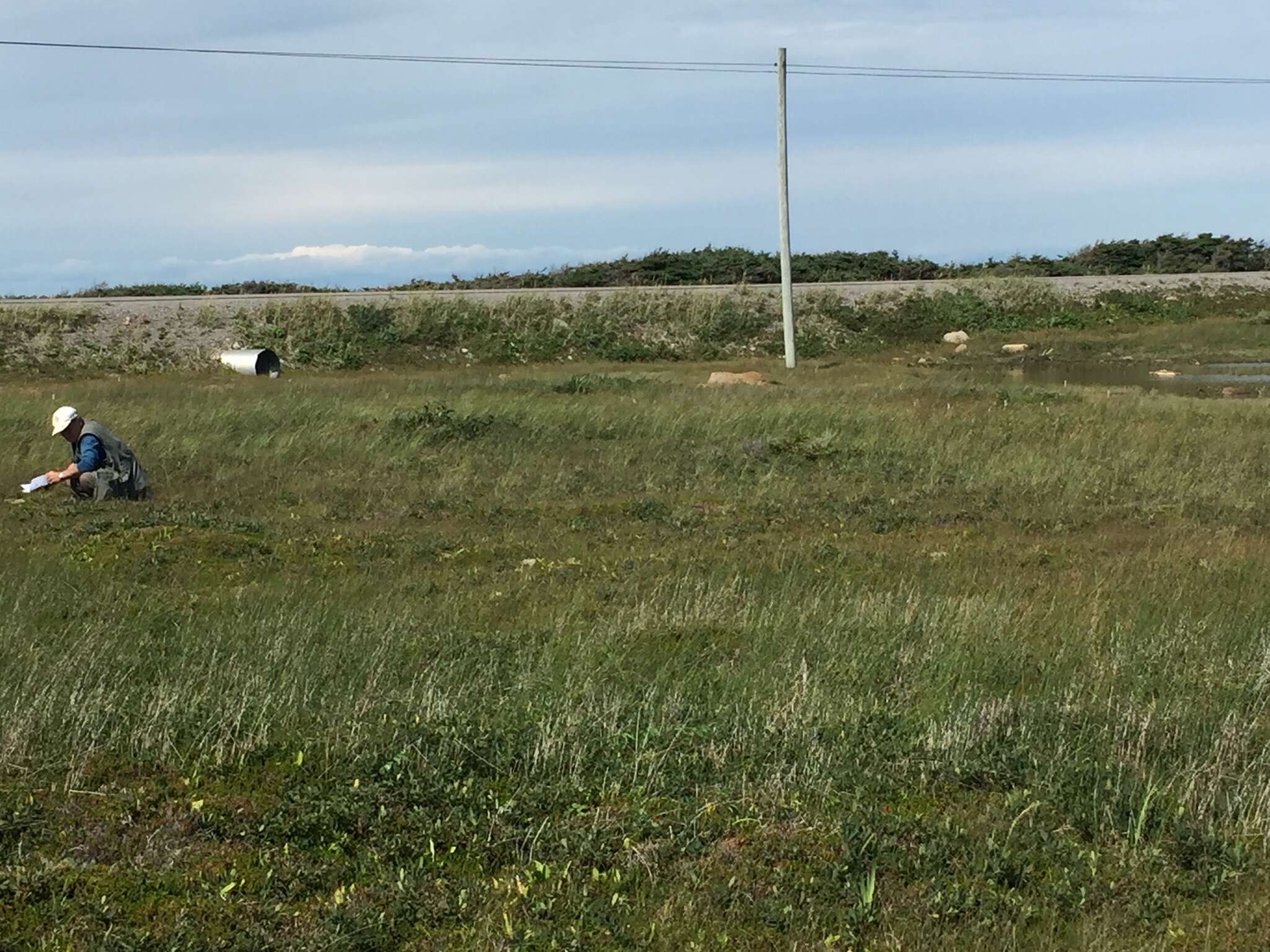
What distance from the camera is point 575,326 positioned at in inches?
1478

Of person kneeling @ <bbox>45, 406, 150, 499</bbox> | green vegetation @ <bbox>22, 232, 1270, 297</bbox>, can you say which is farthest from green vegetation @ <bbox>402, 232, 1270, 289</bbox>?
person kneeling @ <bbox>45, 406, 150, 499</bbox>

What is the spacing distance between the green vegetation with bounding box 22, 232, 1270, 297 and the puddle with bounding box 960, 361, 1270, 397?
1238 cm

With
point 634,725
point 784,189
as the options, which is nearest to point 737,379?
point 784,189

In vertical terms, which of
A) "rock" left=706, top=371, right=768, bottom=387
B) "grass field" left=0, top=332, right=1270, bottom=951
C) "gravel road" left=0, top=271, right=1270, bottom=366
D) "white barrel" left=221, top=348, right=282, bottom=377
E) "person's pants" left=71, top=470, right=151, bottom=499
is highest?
"gravel road" left=0, top=271, right=1270, bottom=366

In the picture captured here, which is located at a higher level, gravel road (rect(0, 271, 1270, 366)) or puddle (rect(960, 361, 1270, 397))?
gravel road (rect(0, 271, 1270, 366))

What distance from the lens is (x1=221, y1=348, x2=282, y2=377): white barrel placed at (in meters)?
30.3

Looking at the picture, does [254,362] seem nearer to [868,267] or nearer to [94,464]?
[94,464]

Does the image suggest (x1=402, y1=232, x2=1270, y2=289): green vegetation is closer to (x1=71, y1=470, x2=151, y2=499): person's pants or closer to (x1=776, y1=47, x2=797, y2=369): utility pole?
(x1=776, y1=47, x2=797, y2=369): utility pole

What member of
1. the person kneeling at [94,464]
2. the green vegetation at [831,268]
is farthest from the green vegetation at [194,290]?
the person kneeling at [94,464]

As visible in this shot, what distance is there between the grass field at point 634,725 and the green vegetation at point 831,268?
33.6m

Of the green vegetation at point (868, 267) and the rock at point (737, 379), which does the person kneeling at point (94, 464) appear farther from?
the green vegetation at point (868, 267)

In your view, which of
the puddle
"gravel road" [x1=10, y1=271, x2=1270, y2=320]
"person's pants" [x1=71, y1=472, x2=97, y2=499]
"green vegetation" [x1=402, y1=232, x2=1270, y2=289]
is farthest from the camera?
"green vegetation" [x1=402, y1=232, x2=1270, y2=289]

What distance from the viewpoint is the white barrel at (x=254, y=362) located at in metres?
30.3

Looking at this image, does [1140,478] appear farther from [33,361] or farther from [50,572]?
[33,361]
